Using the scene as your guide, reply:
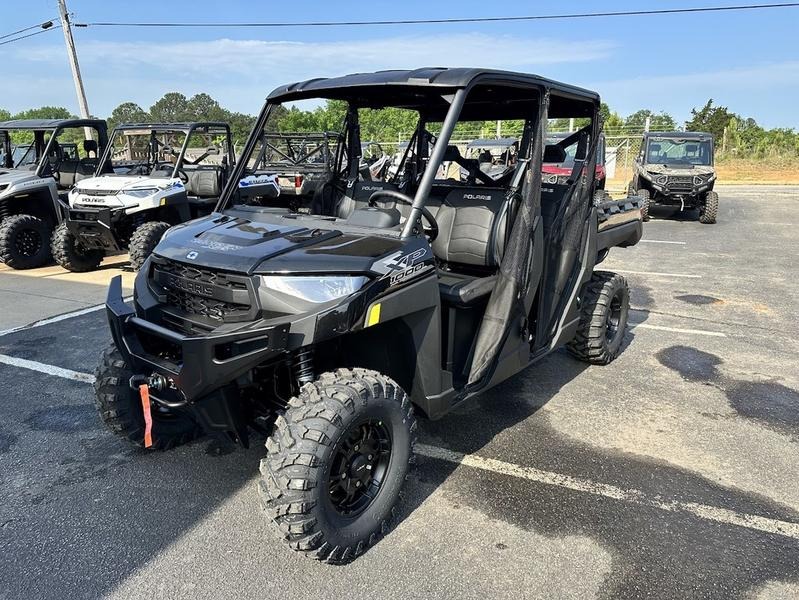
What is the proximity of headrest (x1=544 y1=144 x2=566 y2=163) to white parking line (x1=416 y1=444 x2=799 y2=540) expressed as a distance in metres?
1.90

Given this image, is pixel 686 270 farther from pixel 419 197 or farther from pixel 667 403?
pixel 419 197

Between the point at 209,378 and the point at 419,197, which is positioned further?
the point at 419,197

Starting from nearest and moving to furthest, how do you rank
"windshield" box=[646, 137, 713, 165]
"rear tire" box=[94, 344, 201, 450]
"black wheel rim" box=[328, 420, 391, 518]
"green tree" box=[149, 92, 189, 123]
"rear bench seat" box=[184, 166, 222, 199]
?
"black wheel rim" box=[328, 420, 391, 518]
"rear tire" box=[94, 344, 201, 450]
"rear bench seat" box=[184, 166, 222, 199]
"windshield" box=[646, 137, 713, 165]
"green tree" box=[149, 92, 189, 123]

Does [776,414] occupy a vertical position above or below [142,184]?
below

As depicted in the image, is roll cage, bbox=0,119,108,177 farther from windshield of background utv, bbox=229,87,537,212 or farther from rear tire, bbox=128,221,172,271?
windshield of background utv, bbox=229,87,537,212

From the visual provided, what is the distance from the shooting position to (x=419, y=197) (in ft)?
9.25

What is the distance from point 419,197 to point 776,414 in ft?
9.89

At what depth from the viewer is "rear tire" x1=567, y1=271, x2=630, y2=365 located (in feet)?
15.5

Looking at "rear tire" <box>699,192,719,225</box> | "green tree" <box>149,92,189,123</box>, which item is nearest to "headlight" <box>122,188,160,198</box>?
"rear tire" <box>699,192,719,225</box>

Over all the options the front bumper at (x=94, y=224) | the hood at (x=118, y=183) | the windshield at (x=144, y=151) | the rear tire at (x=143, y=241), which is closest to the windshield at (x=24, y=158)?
the windshield at (x=144, y=151)

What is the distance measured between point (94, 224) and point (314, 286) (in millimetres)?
6555

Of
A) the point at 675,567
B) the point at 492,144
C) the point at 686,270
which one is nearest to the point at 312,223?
the point at 675,567

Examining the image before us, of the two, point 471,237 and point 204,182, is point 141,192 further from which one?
point 471,237

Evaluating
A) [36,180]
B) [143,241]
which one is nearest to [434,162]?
[143,241]
